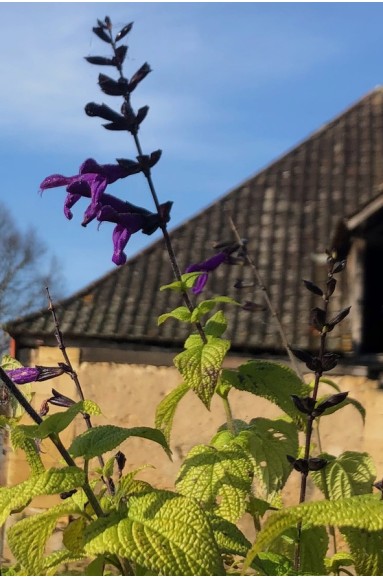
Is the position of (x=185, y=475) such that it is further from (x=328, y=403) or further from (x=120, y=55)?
(x=120, y=55)

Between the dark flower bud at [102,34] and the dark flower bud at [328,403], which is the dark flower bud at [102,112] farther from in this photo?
the dark flower bud at [328,403]

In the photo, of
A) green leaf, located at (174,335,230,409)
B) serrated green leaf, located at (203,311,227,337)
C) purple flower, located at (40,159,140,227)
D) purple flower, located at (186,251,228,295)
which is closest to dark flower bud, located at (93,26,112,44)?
purple flower, located at (40,159,140,227)

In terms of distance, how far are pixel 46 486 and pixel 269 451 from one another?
A: 0.65 meters

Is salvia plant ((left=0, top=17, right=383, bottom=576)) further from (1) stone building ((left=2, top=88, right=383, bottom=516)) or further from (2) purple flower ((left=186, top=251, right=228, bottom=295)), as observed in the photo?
(1) stone building ((left=2, top=88, right=383, bottom=516))

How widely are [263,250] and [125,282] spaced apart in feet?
4.69

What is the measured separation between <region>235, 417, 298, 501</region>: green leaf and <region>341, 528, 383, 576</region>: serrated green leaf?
0.83 feet

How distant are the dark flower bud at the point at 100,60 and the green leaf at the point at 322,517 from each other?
4.24 feet

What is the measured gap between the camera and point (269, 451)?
183cm

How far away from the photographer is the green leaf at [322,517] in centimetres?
107

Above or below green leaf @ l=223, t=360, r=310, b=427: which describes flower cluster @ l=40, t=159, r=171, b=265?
above

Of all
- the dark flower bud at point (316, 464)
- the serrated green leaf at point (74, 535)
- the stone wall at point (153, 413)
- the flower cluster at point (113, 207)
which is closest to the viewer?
the dark flower bud at point (316, 464)

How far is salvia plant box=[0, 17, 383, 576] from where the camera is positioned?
1.25m

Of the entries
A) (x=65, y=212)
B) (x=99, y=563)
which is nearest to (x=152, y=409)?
(x=65, y=212)

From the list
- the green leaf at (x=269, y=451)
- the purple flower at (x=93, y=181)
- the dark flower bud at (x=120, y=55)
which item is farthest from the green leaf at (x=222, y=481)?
the dark flower bud at (x=120, y=55)
